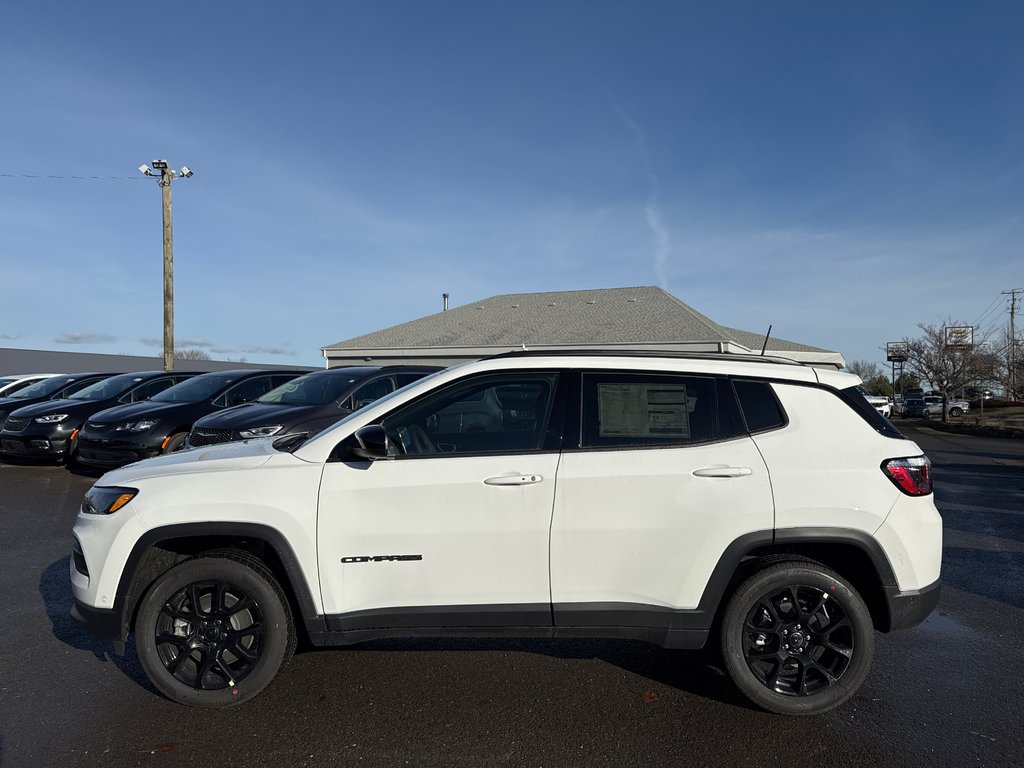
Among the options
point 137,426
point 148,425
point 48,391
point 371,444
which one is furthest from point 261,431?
point 48,391

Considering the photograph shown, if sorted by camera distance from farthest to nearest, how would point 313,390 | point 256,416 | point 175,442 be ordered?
point 175,442
point 313,390
point 256,416

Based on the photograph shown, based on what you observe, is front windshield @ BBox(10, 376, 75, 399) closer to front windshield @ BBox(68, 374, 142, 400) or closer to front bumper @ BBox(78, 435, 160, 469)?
front windshield @ BBox(68, 374, 142, 400)

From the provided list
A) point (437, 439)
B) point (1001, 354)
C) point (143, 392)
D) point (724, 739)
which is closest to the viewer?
point (724, 739)

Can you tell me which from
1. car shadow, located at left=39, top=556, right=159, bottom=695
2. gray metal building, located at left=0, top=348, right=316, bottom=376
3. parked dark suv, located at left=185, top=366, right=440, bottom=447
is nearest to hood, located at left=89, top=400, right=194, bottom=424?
parked dark suv, located at left=185, top=366, right=440, bottom=447

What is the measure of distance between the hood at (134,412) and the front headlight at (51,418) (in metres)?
1.38

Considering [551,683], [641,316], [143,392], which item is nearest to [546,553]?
[551,683]

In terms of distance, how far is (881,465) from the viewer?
3.47m

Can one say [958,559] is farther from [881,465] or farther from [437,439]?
[437,439]

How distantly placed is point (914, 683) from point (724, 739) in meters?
1.30

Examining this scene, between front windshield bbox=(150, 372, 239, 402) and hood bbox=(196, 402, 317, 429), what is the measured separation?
73.2 inches

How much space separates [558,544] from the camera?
11.2 ft

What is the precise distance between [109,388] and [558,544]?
1191cm

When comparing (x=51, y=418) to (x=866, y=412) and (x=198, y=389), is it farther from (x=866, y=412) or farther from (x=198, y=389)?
(x=866, y=412)

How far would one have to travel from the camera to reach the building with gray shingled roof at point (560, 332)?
78.6ft
